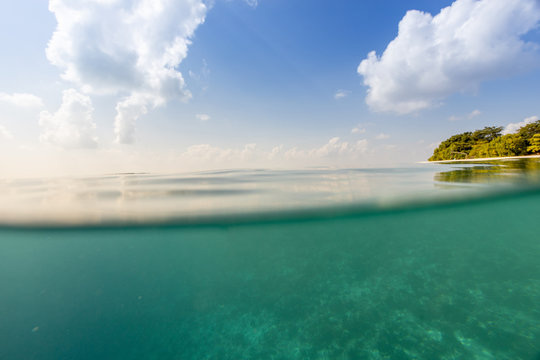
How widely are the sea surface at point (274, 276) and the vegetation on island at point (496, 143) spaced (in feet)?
175

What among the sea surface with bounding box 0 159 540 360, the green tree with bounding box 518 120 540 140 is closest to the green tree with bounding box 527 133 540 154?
the green tree with bounding box 518 120 540 140

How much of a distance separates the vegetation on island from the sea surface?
175 ft

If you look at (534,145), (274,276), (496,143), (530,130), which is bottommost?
(274,276)

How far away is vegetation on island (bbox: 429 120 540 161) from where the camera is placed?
43188 mm

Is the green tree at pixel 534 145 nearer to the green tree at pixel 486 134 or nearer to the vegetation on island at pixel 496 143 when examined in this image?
the vegetation on island at pixel 496 143

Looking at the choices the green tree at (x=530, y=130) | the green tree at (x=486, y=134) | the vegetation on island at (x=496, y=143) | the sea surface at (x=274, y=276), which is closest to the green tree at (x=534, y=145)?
the vegetation on island at (x=496, y=143)

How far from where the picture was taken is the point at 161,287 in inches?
200

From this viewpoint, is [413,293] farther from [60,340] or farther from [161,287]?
[60,340]

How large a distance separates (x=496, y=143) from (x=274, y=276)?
230 ft

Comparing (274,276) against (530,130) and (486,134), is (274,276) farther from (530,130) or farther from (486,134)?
(486,134)

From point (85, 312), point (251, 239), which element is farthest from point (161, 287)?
point (251, 239)

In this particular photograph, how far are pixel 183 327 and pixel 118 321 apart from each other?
4.59 feet

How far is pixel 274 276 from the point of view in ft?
17.6

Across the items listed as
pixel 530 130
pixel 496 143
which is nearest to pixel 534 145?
pixel 496 143
